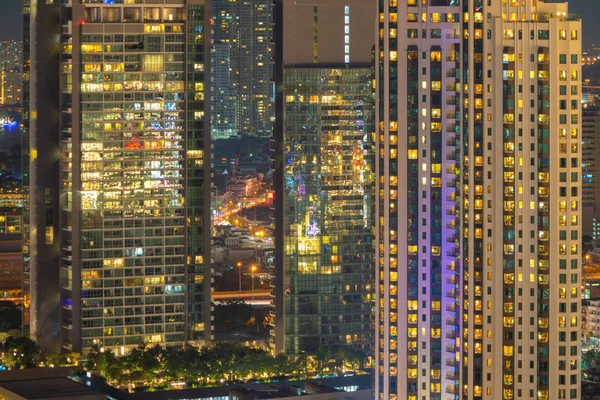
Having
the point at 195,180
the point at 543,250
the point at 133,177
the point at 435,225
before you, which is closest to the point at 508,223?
the point at 543,250

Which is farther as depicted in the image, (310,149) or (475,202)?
(310,149)

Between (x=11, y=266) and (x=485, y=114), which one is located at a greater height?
(x=485, y=114)

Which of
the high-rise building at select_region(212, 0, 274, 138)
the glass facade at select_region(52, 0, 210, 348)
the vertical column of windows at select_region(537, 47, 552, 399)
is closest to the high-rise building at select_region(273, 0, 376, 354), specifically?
the glass facade at select_region(52, 0, 210, 348)

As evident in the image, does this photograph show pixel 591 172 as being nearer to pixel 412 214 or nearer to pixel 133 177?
pixel 133 177

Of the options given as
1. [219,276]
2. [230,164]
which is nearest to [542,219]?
[219,276]

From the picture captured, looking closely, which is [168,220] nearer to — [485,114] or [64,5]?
[64,5]

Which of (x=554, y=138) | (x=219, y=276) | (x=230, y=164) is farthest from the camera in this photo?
(x=230, y=164)
